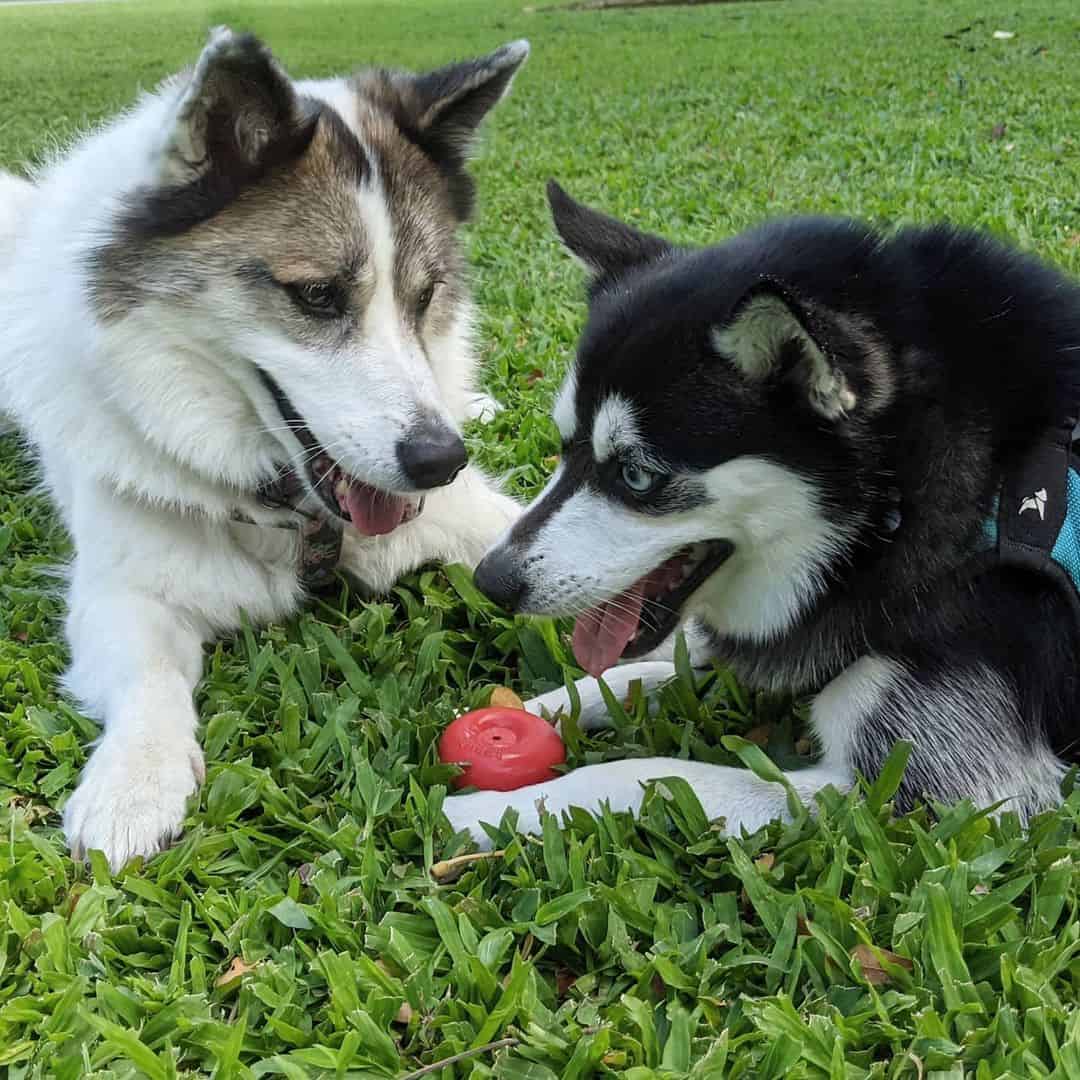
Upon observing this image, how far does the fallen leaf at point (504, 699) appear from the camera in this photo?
3.06 meters

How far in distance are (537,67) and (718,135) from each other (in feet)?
20.7

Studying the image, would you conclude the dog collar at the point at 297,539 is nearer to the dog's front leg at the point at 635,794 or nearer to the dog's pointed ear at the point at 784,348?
the dog's front leg at the point at 635,794

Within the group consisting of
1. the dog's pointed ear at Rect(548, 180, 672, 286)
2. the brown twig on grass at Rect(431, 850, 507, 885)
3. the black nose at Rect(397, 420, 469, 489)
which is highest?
the dog's pointed ear at Rect(548, 180, 672, 286)

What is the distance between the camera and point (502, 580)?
2.62 meters

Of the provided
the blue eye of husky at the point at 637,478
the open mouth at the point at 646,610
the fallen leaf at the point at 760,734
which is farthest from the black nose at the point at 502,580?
the fallen leaf at the point at 760,734

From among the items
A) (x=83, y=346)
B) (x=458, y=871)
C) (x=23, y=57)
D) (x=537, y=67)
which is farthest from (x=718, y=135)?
(x=23, y=57)

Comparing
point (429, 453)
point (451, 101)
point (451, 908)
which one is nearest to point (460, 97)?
point (451, 101)

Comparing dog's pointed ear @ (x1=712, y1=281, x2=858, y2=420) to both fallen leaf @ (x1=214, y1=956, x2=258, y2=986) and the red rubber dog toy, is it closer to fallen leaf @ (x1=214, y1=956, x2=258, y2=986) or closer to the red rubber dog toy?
the red rubber dog toy

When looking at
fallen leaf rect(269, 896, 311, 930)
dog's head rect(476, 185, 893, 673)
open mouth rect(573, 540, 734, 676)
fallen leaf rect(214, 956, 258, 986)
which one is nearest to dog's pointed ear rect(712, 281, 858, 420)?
dog's head rect(476, 185, 893, 673)

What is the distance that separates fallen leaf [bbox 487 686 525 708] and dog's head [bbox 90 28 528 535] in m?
0.60

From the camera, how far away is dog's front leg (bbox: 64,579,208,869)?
8.42 feet

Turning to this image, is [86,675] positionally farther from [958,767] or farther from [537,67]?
[537,67]

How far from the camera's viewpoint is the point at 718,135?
9.29 meters

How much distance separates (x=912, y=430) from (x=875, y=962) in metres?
1.08
